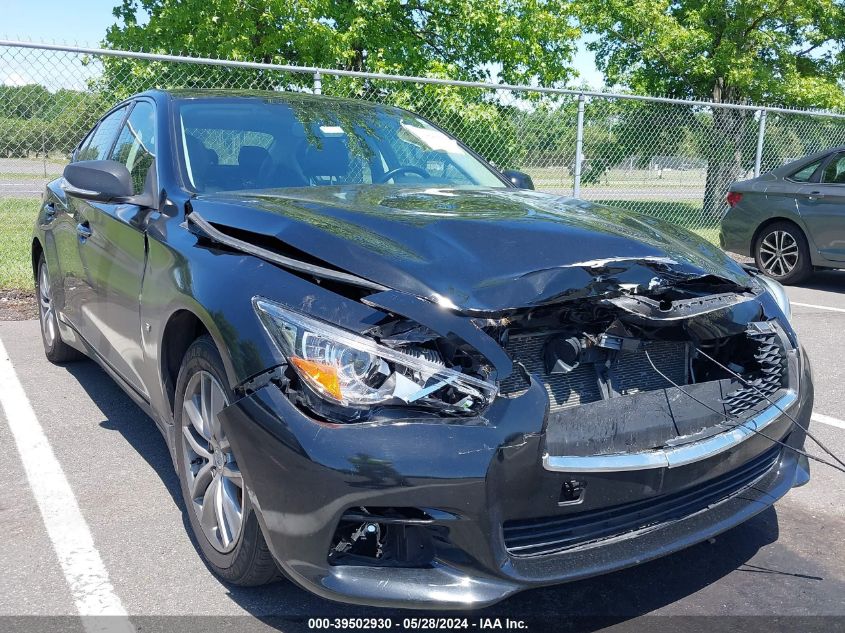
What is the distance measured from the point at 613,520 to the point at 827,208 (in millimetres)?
7361

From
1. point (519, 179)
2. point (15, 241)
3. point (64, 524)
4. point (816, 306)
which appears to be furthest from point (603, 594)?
point (15, 241)

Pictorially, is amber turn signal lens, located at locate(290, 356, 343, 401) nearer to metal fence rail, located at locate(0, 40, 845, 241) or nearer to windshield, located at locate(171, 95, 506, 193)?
windshield, located at locate(171, 95, 506, 193)

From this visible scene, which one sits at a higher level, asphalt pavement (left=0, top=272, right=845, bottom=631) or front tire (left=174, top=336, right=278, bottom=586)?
front tire (left=174, top=336, right=278, bottom=586)

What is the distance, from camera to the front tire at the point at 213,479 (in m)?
2.50

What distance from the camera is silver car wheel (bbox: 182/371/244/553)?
257 cm

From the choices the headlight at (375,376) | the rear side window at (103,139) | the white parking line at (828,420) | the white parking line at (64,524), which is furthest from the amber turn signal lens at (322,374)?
the white parking line at (828,420)

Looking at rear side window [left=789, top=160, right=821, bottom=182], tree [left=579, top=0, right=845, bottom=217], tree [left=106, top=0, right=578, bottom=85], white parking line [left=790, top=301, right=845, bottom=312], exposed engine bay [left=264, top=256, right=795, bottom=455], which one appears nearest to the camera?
exposed engine bay [left=264, top=256, right=795, bottom=455]

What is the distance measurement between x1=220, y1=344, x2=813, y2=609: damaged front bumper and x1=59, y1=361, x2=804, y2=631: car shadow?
14.6 inches

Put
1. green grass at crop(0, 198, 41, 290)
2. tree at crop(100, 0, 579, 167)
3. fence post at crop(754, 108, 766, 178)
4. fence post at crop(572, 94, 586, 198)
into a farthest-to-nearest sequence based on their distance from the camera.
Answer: fence post at crop(754, 108, 766, 178) < tree at crop(100, 0, 579, 167) < fence post at crop(572, 94, 586, 198) < green grass at crop(0, 198, 41, 290)

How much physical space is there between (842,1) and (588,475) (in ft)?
63.2

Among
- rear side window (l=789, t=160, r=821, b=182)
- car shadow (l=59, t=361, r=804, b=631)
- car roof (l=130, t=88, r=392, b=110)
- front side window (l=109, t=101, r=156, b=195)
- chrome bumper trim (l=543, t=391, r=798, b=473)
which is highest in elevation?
car roof (l=130, t=88, r=392, b=110)

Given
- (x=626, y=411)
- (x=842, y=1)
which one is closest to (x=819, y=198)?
(x=626, y=411)

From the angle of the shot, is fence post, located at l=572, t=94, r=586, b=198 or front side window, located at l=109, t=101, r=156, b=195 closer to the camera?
front side window, located at l=109, t=101, r=156, b=195

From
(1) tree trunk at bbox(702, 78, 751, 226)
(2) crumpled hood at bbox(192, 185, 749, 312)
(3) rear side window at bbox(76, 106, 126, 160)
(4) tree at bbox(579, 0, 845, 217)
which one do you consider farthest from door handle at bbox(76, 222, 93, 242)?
(4) tree at bbox(579, 0, 845, 217)
